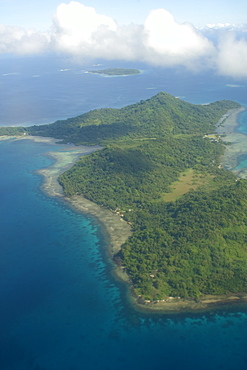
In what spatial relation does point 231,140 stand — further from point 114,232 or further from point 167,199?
point 114,232

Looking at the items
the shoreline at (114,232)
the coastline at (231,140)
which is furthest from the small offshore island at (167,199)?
the coastline at (231,140)

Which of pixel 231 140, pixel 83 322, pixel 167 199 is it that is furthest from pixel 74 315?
pixel 231 140

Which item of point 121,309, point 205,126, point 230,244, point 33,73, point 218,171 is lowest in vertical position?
point 121,309

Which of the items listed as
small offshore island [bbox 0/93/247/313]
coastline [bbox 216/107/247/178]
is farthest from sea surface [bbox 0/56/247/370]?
coastline [bbox 216/107/247/178]

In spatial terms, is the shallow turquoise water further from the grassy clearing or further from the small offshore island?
the grassy clearing

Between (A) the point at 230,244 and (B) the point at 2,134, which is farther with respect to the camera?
(B) the point at 2,134

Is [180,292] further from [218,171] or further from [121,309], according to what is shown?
[218,171]

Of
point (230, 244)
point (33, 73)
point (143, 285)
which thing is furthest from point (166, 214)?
point (33, 73)
